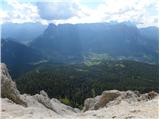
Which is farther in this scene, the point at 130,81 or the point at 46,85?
the point at 130,81

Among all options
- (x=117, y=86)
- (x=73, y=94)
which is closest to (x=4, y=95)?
(x=73, y=94)

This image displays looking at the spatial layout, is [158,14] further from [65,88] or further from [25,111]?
[65,88]

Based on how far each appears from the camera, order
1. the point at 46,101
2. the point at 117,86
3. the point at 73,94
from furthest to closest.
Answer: the point at 117,86 < the point at 73,94 < the point at 46,101

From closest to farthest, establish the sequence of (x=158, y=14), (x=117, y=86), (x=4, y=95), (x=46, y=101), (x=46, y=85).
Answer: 1. (x=158, y=14)
2. (x=4, y=95)
3. (x=46, y=101)
4. (x=46, y=85)
5. (x=117, y=86)

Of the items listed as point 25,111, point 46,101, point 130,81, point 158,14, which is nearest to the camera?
point 158,14

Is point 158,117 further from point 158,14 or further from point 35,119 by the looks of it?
point 35,119

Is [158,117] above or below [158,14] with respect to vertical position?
below

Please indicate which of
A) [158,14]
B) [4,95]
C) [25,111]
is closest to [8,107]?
[25,111]

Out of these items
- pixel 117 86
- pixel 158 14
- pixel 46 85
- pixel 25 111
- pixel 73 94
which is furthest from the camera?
pixel 117 86

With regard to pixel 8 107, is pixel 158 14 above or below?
above
